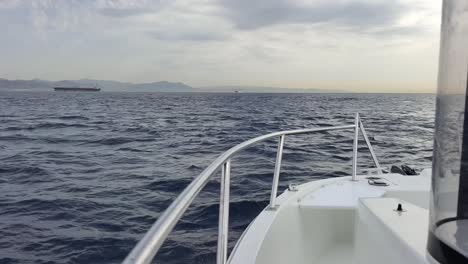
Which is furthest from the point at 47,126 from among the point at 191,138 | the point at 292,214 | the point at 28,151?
the point at 292,214

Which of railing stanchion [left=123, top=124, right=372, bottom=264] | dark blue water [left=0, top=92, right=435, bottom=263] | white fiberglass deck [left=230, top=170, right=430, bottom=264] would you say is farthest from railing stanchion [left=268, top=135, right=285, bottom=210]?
dark blue water [left=0, top=92, right=435, bottom=263]

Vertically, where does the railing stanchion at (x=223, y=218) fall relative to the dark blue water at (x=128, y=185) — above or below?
above

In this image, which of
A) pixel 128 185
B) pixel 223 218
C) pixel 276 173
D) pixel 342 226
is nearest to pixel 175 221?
pixel 223 218

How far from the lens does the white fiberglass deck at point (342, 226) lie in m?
1.45

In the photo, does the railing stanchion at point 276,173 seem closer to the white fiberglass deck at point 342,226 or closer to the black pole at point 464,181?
the white fiberglass deck at point 342,226

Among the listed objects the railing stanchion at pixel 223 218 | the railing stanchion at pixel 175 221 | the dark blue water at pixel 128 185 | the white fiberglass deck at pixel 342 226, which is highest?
the railing stanchion at pixel 175 221

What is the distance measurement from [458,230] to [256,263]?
0.93m

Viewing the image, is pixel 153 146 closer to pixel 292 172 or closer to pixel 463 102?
pixel 292 172

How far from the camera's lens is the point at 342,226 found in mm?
2600

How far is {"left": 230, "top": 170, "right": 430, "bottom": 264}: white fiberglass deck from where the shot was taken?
145 centimetres

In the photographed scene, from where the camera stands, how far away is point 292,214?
95.5 inches

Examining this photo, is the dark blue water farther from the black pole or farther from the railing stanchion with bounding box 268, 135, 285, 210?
the black pole

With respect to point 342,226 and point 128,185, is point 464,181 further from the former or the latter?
point 128,185

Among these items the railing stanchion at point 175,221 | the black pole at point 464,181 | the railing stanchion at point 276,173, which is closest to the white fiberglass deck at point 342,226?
the railing stanchion at point 276,173
